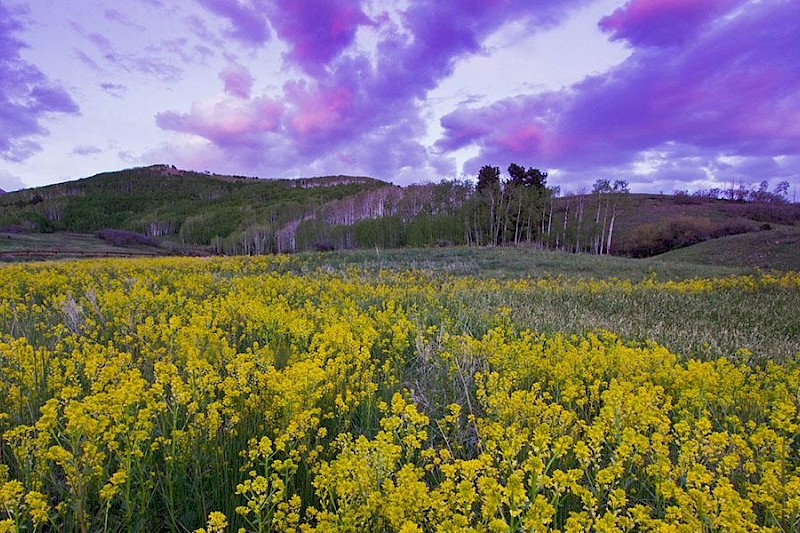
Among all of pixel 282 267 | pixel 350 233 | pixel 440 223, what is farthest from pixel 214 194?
pixel 282 267

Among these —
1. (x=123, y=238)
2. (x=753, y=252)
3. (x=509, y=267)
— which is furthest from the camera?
(x=123, y=238)

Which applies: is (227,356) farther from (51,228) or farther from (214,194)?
(214,194)

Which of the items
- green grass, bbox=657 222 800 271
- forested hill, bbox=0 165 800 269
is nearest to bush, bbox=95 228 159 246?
forested hill, bbox=0 165 800 269

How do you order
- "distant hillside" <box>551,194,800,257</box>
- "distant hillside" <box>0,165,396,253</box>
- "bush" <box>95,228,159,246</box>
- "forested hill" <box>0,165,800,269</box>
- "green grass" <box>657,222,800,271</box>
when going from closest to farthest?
1. "green grass" <box>657,222,800,271</box>
2. "forested hill" <box>0,165,800,269</box>
3. "distant hillside" <box>551,194,800,257</box>
4. "bush" <box>95,228,159,246</box>
5. "distant hillside" <box>0,165,396,253</box>

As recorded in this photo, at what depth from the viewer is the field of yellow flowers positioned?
183cm

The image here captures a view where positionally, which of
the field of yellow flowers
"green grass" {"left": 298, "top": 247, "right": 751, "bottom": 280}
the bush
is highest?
the field of yellow flowers

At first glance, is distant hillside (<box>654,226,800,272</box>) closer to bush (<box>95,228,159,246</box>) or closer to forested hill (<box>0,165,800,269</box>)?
forested hill (<box>0,165,800,269</box>)

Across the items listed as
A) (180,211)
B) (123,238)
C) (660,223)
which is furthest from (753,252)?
(180,211)

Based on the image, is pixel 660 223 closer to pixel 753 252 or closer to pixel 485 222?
pixel 485 222

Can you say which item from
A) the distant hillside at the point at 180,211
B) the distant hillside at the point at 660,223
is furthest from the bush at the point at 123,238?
the distant hillside at the point at 660,223

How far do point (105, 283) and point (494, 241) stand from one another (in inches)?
1765

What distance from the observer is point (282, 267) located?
16312mm

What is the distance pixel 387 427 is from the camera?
221cm

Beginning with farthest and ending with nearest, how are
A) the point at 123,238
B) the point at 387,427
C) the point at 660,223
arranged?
the point at 123,238 < the point at 660,223 < the point at 387,427
